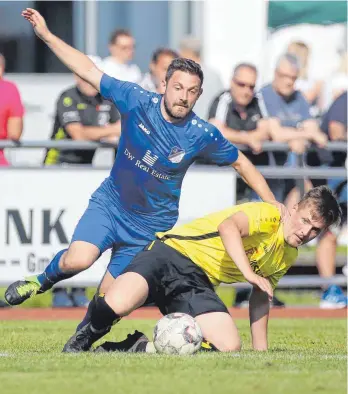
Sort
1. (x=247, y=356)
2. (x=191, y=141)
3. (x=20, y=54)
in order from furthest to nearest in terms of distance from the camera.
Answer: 1. (x=20, y=54)
2. (x=191, y=141)
3. (x=247, y=356)

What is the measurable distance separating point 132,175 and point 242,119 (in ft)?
13.6

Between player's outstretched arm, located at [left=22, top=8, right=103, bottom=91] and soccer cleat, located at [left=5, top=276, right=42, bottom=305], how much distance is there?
153 centimetres

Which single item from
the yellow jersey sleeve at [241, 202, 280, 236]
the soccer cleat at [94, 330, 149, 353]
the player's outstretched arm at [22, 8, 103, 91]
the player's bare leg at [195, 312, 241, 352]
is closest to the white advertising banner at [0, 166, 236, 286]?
the player's outstretched arm at [22, 8, 103, 91]

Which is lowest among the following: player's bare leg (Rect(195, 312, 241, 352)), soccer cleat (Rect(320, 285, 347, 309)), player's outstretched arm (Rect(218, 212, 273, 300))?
soccer cleat (Rect(320, 285, 347, 309))

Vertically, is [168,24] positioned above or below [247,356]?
above

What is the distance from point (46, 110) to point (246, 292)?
14.1 ft

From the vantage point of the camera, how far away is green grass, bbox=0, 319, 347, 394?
6715 millimetres

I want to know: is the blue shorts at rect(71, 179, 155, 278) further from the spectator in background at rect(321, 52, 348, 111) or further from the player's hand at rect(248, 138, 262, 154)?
the spectator in background at rect(321, 52, 348, 111)

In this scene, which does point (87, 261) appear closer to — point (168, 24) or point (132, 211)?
point (132, 211)

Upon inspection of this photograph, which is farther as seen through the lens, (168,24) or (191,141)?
(168,24)

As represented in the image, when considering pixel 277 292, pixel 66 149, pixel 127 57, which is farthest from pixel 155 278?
pixel 277 292

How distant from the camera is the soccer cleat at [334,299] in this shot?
44.7 feet

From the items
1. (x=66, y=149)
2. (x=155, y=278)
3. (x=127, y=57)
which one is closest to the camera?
(x=155, y=278)

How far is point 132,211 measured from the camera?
959cm
